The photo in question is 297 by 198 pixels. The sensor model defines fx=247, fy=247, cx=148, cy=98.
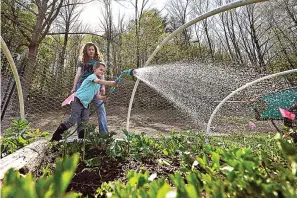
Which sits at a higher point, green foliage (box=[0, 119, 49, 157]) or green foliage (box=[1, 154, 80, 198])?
green foliage (box=[1, 154, 80, 198])

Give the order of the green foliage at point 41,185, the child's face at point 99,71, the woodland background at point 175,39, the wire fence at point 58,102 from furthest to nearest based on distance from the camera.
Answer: the woodland background at point 175,39 → the wire fence at point 58,102 → the child's face at point 99,71 → the green foliage at point 41,185

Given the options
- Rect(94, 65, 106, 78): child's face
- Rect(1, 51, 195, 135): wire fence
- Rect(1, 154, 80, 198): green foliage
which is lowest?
Rect(1, 51, 195, 135): wire fence

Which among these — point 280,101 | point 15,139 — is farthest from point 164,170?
point 280,101

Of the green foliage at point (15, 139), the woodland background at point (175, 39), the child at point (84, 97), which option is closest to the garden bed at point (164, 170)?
the green foliage at point (15, 139)

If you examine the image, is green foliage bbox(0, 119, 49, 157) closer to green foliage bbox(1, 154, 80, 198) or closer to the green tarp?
green foliage bbox(1, 154, 80, 198)

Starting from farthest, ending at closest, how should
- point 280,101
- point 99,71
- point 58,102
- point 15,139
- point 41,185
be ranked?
point 58,102, point 280,101, point 99,71, point 15,139, point 41,185

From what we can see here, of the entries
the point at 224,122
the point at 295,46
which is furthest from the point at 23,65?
the point at 295,46

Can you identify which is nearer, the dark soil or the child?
the dark soil

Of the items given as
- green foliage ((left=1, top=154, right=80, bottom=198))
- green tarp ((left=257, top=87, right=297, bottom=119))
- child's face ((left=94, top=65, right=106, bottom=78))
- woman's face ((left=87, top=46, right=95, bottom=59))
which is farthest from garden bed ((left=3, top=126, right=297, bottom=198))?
green tarp ((left=257, top=87, right=297, bottom=119))

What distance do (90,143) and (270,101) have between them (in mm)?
4924

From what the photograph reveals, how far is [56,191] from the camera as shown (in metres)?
0.32

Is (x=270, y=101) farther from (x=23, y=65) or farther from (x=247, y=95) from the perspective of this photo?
(x=23, y=65)

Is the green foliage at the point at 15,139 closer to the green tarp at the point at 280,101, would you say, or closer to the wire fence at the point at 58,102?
the wire fence at the point at 58,102

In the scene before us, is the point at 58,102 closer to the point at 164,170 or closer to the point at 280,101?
the point at 280,101
